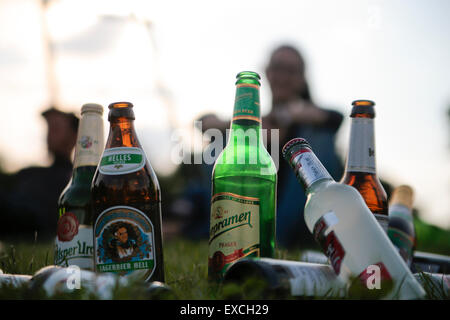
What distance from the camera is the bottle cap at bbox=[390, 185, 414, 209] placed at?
2.12 meters

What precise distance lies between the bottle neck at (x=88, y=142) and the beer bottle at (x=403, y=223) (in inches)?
54.7

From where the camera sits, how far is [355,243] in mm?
1202

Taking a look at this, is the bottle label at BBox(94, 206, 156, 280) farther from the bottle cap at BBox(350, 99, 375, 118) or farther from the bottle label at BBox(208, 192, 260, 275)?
the bottle cap at BBox(350, 99, 375, 118)

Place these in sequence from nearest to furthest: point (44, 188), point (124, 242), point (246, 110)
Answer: point (124, 242)
point (246, 110)
point (44, 188)

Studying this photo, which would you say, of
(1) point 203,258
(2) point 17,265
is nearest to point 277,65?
(1) point 203,258

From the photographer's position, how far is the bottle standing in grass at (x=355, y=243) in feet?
3.73

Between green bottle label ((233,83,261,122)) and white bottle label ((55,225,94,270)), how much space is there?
0.78m

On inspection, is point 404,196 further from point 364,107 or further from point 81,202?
point 81,202

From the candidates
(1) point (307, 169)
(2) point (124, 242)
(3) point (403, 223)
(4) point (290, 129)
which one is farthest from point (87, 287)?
(4) point (290, 129)

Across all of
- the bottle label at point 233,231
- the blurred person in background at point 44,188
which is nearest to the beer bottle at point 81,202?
the bottle label at point 233,231

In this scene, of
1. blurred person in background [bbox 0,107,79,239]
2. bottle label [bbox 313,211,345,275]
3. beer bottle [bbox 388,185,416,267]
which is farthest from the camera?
blurred person in background [bbox 0,107,79,239]

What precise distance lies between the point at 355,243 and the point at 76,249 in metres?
1.05

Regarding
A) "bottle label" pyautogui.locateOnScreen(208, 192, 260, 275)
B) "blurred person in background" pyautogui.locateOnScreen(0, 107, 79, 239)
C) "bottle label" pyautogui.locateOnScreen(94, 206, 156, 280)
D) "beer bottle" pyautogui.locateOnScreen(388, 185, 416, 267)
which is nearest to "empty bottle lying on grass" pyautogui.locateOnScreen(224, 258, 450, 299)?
"bottle label" pyautogui.locateOnScreen(208, 192, 260, 275)

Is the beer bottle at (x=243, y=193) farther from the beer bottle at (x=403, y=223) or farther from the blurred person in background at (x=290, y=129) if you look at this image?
the blurred person in background at (x=290, y=129)
